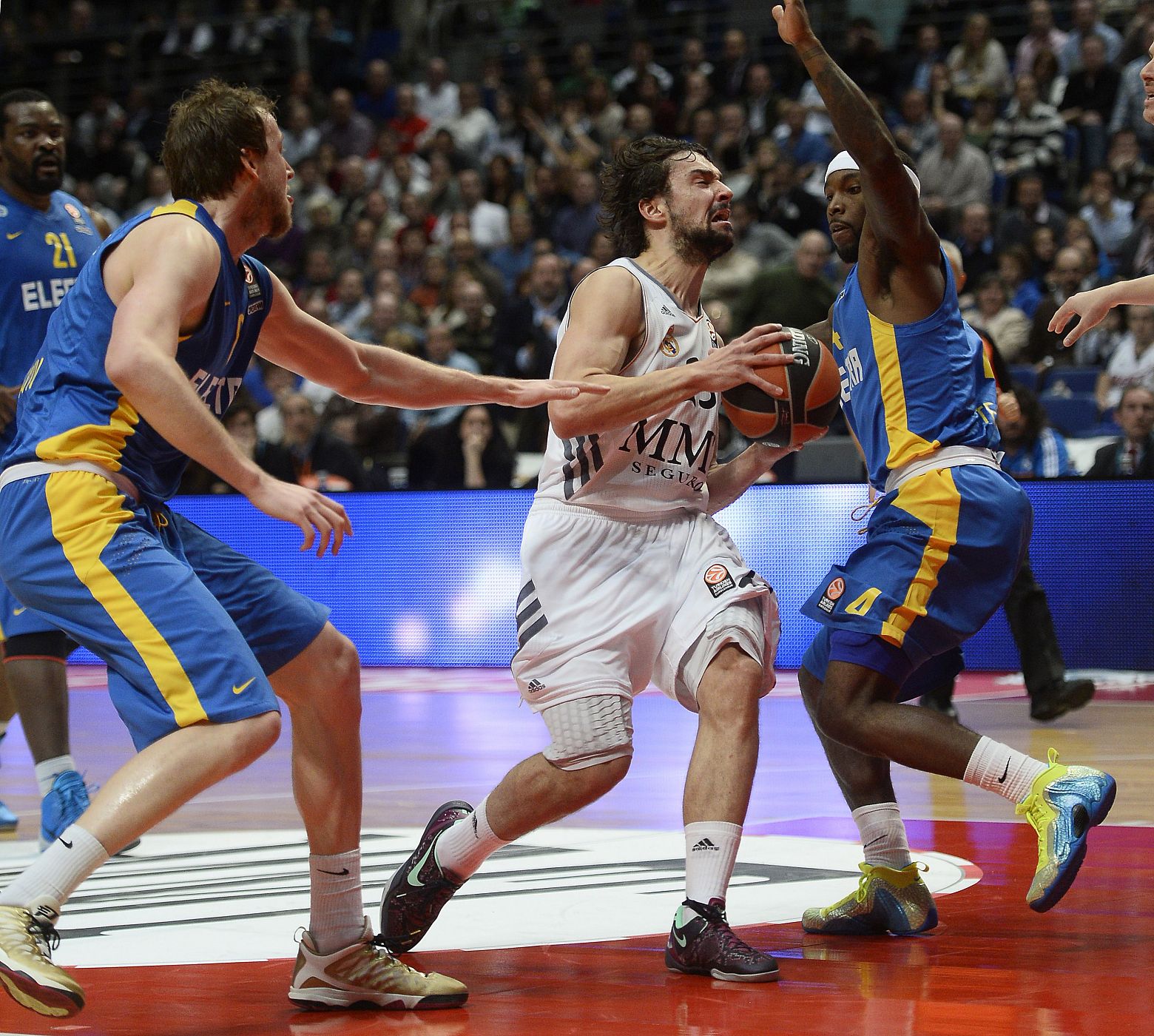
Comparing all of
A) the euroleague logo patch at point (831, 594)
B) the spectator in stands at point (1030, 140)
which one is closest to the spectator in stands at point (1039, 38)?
the spectator in stands at point (1030, 140)

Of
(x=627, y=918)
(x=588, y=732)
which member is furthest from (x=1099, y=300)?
(x=627, y=918)

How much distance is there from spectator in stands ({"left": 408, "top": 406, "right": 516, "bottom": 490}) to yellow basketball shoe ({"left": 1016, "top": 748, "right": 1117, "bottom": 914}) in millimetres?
7105

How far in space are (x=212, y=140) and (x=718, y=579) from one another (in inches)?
57.3

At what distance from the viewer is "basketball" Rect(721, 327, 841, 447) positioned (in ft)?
13.4

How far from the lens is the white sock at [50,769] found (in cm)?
499

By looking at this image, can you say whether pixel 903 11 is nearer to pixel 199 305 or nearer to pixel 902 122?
pixel 902 122

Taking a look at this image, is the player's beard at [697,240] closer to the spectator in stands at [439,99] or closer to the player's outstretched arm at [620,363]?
the player's outstretched arm at [620,363]

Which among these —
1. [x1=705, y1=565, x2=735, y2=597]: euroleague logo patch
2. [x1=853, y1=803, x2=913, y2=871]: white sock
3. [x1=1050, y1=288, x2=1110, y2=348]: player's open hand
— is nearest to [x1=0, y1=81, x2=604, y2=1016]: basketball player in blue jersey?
[x1=705, y1=565, x2=735, y2=597]: euroleague logo patch

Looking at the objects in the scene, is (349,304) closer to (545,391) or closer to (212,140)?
(545,391)

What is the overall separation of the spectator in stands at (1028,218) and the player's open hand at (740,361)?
8808 millimetres

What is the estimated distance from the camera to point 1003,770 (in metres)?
3.74

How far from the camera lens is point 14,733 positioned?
342 inches

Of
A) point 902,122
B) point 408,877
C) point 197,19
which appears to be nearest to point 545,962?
point 408,877

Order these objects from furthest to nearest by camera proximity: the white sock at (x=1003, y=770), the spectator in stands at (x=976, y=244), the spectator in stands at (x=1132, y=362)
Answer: the spectator in stands at (x=976, y=244)
the spectator in stands at (x=1132, y=362)
the white sock at (x=1003, y=770)
